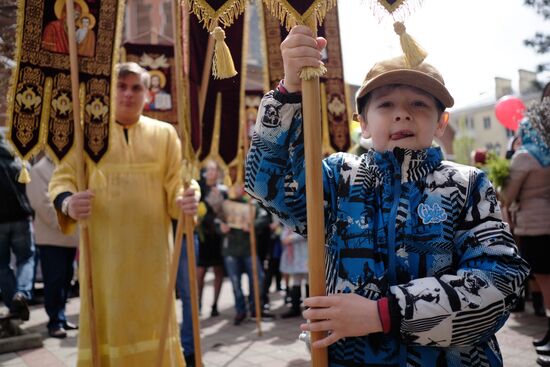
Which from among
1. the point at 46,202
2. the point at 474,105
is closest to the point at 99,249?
the point at 46,202

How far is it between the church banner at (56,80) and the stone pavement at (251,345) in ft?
7.62

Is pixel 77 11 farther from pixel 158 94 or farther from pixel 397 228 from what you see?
pixel 397 228

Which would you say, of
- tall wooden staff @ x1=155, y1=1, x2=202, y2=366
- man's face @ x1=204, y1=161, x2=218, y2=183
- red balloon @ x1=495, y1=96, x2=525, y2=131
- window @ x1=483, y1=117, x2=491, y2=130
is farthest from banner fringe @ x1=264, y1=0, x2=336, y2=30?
window @ x1=483, y1=117, x2=491, y2=130

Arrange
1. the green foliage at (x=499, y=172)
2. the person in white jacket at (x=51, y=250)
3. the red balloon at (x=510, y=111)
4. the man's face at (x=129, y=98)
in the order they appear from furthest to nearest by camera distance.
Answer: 1. the red balloon at (x=510, y=111)
2. the person in white jacket at (x=51, y=250)
3. the green foliage at (x=499, y=172)
4. the man's face at (x=129, y=98)

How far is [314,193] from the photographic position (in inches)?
54.4

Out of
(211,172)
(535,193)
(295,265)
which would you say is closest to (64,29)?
(211,172)

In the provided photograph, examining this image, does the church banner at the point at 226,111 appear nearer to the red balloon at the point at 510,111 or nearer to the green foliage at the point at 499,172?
the green foliage at the point at 499,172

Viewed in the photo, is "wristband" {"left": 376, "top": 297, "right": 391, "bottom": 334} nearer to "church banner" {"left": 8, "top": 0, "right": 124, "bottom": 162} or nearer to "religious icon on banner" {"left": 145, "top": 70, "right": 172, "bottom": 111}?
"church banner" {"left": 8, "top": 0, "right": 124, "bottom": 162}

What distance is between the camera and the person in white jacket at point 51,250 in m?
5.51

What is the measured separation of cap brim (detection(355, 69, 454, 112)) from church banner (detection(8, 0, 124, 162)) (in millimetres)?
2043

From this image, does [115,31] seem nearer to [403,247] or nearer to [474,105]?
[403,247]

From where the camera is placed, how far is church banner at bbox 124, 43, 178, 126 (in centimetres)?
535

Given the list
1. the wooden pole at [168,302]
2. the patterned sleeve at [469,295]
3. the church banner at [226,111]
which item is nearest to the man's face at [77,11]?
the wooden pole at [168,302]

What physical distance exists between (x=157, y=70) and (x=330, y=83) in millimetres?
1985
